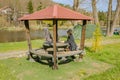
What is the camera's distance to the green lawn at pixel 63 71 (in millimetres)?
8383

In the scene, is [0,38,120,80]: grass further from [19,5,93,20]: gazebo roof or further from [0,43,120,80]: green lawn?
[19,5,93,20]: gazebo roof

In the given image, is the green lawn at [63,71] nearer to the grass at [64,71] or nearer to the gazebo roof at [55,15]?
the grass at [64,71]

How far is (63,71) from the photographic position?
9.20 metres

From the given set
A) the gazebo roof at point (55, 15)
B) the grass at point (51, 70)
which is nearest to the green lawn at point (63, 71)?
the grass at point (51, 70)

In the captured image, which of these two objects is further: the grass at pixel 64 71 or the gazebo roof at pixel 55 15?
the gazebo roof at pixel 55 15

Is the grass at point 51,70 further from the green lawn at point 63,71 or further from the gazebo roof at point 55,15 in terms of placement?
the gazebo roof at point 55,15

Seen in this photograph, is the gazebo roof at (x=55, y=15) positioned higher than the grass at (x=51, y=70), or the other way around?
the gazebo roof at (x=55, y=15)

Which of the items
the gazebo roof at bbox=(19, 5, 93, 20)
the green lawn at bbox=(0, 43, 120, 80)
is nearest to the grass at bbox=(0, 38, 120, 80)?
the green lawn at bbox=(0, 43, 120, 80)

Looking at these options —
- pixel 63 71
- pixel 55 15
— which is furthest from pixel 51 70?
pixel 55 15

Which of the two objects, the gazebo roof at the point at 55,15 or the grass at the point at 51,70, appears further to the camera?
the gazebo roof at the point at 55,15

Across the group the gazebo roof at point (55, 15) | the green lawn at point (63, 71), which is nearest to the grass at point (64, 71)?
the green lawn at point (63, 71)

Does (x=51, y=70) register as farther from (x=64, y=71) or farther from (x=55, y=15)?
(x=55, y=15)

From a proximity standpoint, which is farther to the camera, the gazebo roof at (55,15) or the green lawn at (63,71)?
the gazebo roof at (55,15)

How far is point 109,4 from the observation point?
28.0 metres
